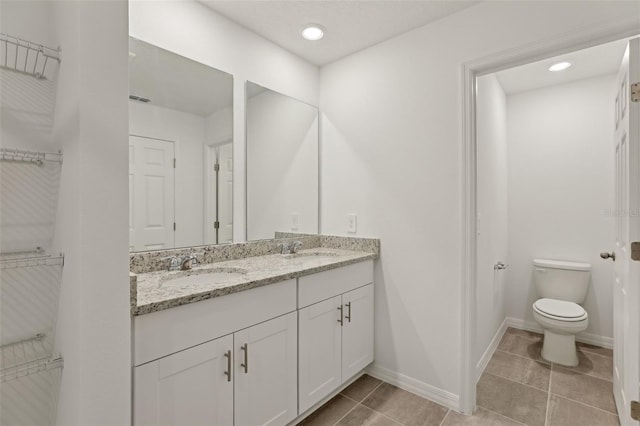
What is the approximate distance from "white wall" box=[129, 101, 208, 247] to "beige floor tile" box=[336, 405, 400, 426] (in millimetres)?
1322

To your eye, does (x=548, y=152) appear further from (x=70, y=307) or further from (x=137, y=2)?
(x=70, y=307)

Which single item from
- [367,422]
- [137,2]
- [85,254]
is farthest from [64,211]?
[367,422]

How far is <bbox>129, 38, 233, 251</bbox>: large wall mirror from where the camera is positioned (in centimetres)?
160

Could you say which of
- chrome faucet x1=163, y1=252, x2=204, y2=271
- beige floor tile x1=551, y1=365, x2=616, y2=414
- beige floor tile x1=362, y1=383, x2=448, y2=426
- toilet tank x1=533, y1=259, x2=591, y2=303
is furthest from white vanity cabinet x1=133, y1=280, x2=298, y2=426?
toilet tank x1=533, y1=259, x2=591, y2=303

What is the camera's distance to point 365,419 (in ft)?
5.82

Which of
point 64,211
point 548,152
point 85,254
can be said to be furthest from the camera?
point 548,152

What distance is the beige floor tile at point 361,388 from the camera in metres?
2.01

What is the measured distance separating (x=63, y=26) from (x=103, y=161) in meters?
0.46

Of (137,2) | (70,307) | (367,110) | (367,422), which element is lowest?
(367,422)

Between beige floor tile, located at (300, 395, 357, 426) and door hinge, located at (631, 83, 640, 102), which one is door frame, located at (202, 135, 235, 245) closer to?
beige floor tile, located at (300, 395, 357, 426)

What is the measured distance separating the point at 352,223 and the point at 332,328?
82cm

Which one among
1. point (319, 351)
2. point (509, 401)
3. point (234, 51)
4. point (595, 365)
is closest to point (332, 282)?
point (319, 351)

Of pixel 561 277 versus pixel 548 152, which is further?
pixel 548 152

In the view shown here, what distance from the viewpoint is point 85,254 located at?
892 mm
